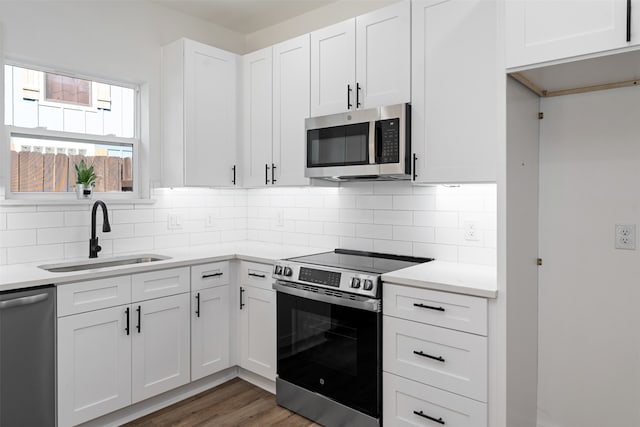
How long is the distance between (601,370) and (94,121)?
352 centimetres

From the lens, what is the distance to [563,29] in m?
1.73

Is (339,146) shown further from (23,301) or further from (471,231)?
(23,301)

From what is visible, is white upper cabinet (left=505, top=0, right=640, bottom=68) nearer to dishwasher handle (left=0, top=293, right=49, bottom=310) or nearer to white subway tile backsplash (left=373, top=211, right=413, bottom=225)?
white subway tile backsplash (left=373, top=211, right=413, bottom=225)

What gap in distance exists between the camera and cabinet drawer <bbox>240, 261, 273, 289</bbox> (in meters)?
2.96

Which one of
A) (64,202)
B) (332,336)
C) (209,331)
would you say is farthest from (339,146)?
(64,202)

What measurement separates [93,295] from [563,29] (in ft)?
8.64

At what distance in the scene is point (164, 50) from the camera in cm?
335

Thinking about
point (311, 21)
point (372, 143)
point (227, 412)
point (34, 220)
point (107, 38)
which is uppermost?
point (311, 21)

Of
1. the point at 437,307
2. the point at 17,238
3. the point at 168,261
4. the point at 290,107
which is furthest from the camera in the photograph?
the point at 290,107

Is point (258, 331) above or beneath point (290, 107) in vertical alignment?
beneath

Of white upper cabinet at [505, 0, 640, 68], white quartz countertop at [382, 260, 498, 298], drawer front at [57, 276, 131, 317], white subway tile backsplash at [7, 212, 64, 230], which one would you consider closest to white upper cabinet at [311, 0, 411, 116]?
white upper cabinet at [505, 0, 640, 68]

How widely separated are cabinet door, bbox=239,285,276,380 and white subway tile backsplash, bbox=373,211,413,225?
2.92ft

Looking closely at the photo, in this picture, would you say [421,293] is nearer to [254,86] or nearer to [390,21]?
[390,21]

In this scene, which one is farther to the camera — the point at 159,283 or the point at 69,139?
the point at 69,139
